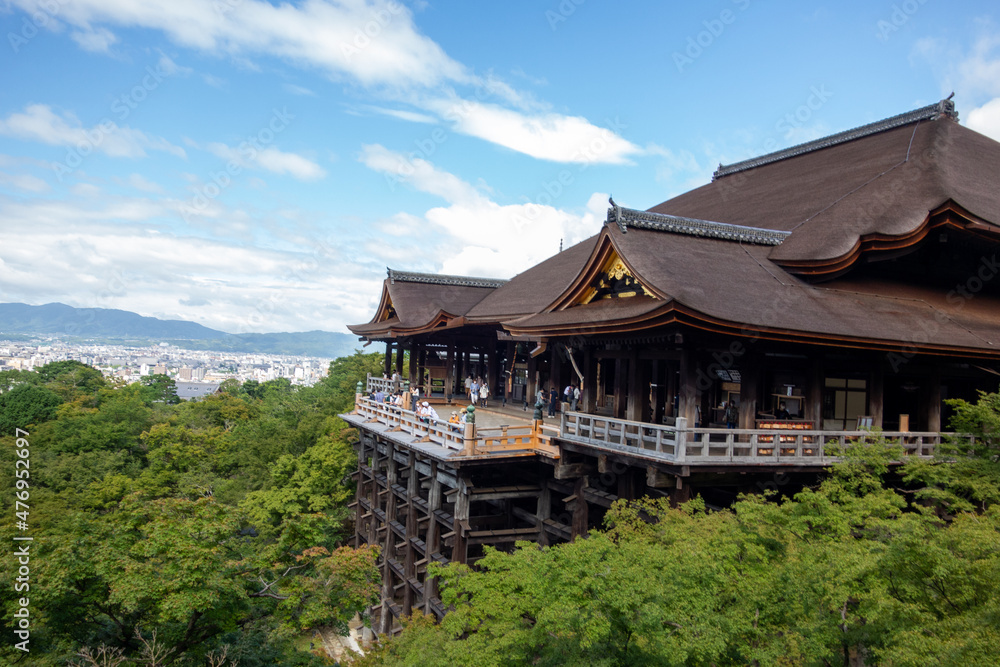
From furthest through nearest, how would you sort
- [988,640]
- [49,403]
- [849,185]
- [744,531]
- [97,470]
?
[49,403]
[97,470]
[849,185]
[744,531]
[988,640]

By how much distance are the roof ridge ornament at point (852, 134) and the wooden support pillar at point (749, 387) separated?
15.2 meters

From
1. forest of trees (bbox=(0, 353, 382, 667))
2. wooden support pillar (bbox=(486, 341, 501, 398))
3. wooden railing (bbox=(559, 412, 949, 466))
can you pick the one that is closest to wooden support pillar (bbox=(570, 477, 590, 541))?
wooden railing (bbox=(559, 412, 949, 466))

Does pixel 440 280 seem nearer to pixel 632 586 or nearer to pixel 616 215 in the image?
pixel 616 215

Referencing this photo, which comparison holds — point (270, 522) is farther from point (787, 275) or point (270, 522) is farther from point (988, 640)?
point (988, 640)

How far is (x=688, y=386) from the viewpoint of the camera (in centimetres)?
1355

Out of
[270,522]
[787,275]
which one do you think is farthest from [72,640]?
[787,275]

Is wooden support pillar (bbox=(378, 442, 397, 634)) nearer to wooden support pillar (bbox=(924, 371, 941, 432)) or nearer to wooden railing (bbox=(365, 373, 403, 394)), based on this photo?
wooden railing (bbox=(365, 373, 403, 394))

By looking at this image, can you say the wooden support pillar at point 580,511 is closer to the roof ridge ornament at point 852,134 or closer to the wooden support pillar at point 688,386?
the wooden support pillar at point 688,386

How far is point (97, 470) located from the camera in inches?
1630

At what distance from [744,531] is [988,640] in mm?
4591

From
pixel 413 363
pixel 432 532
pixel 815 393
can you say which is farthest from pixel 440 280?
pixel 815 393

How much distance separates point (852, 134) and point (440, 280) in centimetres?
1989

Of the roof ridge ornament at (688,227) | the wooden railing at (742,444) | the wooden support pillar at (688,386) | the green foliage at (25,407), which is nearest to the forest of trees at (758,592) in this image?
the wooden railing at (742,444)

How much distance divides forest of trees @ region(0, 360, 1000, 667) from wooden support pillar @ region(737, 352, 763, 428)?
6.34 feet
